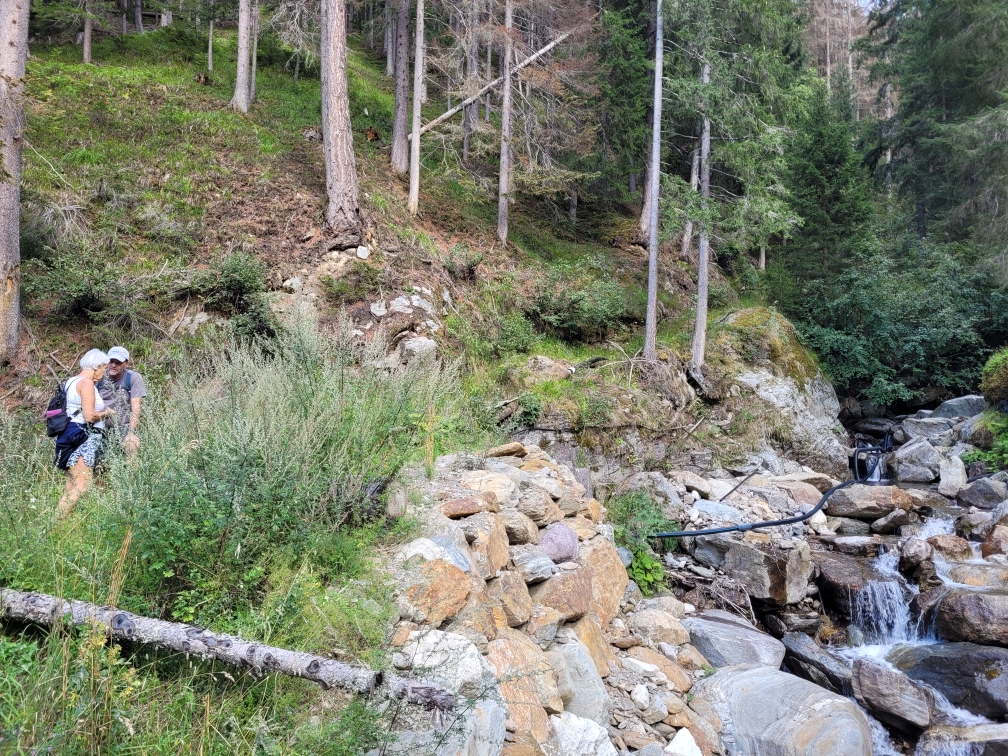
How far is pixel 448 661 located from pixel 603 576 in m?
3.12

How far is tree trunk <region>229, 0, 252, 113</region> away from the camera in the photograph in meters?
15.2

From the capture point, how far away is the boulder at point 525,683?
338 centimetres

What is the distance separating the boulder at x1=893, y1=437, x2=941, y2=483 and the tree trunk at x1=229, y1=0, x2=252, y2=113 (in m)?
17.7

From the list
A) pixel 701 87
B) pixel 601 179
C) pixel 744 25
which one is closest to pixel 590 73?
pixel 601 179

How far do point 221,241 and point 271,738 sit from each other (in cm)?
1024

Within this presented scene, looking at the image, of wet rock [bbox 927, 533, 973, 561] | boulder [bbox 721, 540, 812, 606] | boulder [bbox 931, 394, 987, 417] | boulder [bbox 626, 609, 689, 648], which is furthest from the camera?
boulder [bbox 931, 394, 987, 417]

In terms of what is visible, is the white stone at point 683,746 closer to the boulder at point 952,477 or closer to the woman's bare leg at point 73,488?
the woman's bare leg at point 73,488

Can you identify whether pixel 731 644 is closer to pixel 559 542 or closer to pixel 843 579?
pixel 559 542

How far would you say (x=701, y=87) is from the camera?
12742 mm

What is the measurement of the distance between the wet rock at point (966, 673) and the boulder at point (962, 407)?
1074cm

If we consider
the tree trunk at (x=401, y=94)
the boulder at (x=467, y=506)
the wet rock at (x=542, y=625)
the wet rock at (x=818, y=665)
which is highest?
the tree trunk at (x=401, y=94)

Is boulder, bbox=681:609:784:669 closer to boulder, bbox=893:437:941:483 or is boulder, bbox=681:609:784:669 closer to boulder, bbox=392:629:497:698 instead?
boulder, bbox=392:629:497:698

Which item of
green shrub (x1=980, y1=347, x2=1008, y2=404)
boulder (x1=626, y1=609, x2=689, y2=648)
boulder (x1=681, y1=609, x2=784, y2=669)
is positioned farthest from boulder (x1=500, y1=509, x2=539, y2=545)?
green shrub (x1=980, y1=347, x2=1008, y2=404)

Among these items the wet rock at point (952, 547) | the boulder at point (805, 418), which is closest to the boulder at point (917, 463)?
the boulder at point (805, 418)
